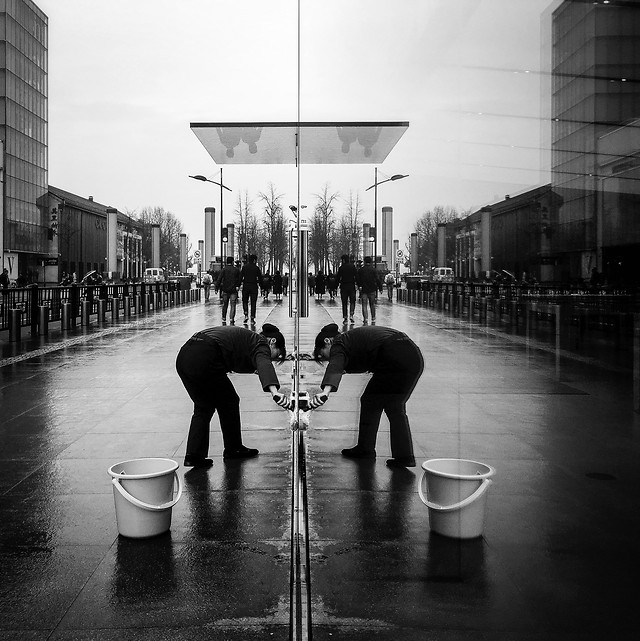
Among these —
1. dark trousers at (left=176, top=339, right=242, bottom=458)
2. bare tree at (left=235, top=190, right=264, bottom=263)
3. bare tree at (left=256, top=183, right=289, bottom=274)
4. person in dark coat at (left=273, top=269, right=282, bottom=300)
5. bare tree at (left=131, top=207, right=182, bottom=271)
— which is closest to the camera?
dark trousers at (left=176, top=339, right=242, bottom=458)

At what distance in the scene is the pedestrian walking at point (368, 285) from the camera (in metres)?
13.2

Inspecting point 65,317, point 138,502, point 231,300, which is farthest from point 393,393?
point 65,317

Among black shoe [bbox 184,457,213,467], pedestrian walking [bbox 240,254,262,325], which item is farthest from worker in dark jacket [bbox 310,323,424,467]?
pedestrian walking [bbox 240,254,262,325]

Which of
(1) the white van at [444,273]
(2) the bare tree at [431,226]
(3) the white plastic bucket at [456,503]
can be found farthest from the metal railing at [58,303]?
(3) the white plastic bucket at [456,503]

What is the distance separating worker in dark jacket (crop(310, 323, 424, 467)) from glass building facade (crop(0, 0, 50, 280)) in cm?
3462

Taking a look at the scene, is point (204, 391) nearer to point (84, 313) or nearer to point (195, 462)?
point (195, 462)

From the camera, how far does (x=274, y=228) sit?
13.0 meters

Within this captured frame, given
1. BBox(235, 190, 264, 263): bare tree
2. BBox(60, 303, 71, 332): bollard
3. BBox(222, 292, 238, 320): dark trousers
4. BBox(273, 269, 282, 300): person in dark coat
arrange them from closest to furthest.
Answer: BBox(235, 190, 264, 263): bare tree
BBox(60, 303, 71, 332): bollard
BBox(222, 292, 238, 320): dark trousers
BBox(273, 269, 282, 300): person in dark coat

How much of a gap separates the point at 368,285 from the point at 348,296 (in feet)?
2.28

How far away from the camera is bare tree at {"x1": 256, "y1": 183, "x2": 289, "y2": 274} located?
11781mm

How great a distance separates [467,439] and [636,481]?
5.23 ft

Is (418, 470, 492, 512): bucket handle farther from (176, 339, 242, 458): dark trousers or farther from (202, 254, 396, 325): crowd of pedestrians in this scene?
(202, 254, 396, 325): crowd of pedestrians

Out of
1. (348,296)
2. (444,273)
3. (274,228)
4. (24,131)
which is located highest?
(24,131)

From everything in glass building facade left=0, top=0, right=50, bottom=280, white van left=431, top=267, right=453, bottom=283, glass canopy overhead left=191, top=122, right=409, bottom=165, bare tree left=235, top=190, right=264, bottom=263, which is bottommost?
white van left=431, top=267, right=453, bottom=283
